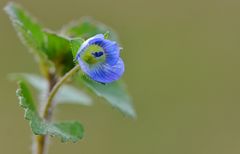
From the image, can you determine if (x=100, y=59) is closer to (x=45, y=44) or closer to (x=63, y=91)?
(x=45, y=44)

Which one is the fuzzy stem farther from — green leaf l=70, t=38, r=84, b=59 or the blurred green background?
the blurred green background

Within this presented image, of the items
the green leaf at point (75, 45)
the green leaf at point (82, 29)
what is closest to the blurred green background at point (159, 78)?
the green leaf at point (82, 29)

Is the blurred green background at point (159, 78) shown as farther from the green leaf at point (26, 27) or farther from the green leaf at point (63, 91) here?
the green leaf at point (26, 27)

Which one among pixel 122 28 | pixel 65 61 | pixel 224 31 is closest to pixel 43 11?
pixel 122 28

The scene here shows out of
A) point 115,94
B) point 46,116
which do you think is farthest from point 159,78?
point 46,116

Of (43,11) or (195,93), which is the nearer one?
(195,93)

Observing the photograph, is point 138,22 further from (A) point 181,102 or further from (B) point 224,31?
(A) point 181,102

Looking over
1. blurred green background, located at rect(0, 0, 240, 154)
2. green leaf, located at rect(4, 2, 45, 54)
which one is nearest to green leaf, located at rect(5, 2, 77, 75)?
green leaf, located at rect(4, 2, 45, 54)
